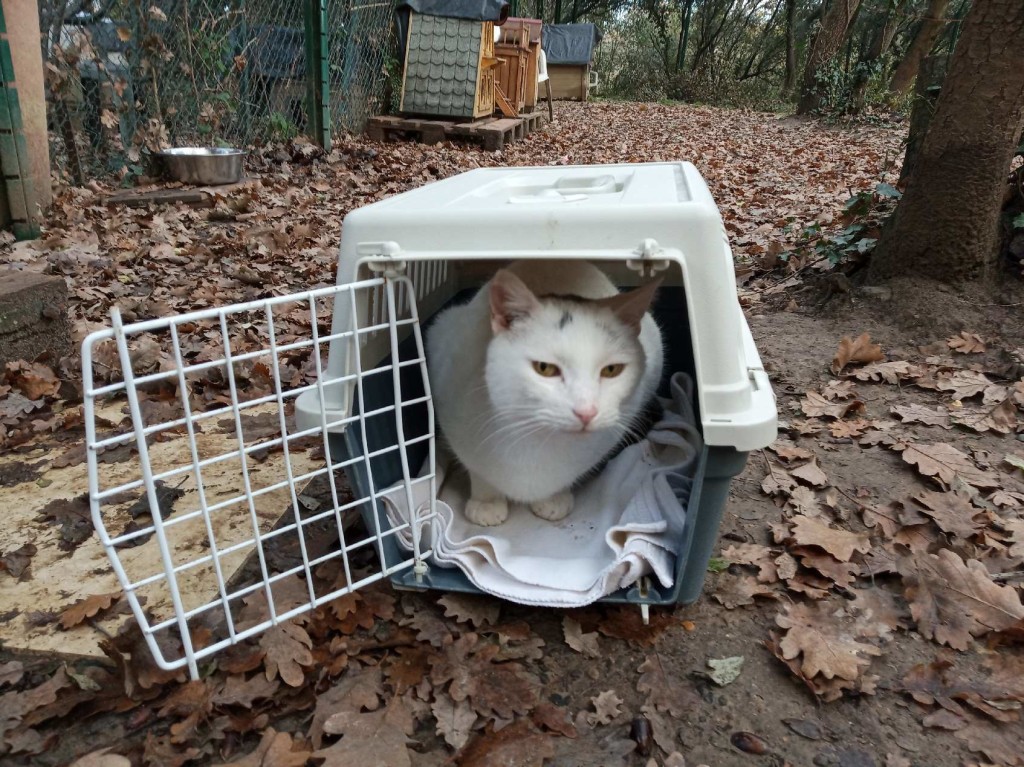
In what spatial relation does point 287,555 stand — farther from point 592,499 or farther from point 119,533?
point 592,499

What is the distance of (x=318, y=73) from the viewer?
7.05 m

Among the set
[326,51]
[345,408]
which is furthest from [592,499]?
[326,51]

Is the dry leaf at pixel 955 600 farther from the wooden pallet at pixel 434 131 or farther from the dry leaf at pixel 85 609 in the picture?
the wooden pallet at pixel 434 131

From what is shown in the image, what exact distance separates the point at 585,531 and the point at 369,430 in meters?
0.68

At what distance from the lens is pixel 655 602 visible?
1.65 m

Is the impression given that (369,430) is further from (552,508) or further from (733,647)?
(733,647)

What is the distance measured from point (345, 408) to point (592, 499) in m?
0.88

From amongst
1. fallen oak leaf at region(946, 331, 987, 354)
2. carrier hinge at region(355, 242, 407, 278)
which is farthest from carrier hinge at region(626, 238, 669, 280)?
fallen oak leaf at region(946, 331, 987, 354)

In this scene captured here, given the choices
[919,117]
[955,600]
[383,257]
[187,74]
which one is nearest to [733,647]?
[955,600]

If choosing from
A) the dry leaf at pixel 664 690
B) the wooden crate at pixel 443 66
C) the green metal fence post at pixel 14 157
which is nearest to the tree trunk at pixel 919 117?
the dry leaf at pixel 664 690

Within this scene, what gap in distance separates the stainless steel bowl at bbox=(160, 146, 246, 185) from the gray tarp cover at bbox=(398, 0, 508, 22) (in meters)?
4.27

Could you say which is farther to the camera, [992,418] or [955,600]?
[992,418]

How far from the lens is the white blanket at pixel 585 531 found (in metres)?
1.69

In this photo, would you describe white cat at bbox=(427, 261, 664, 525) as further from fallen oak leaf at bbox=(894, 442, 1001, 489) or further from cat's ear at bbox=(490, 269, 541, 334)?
fallen oak leaf at bbox=(894, 442, 1001, 489)
